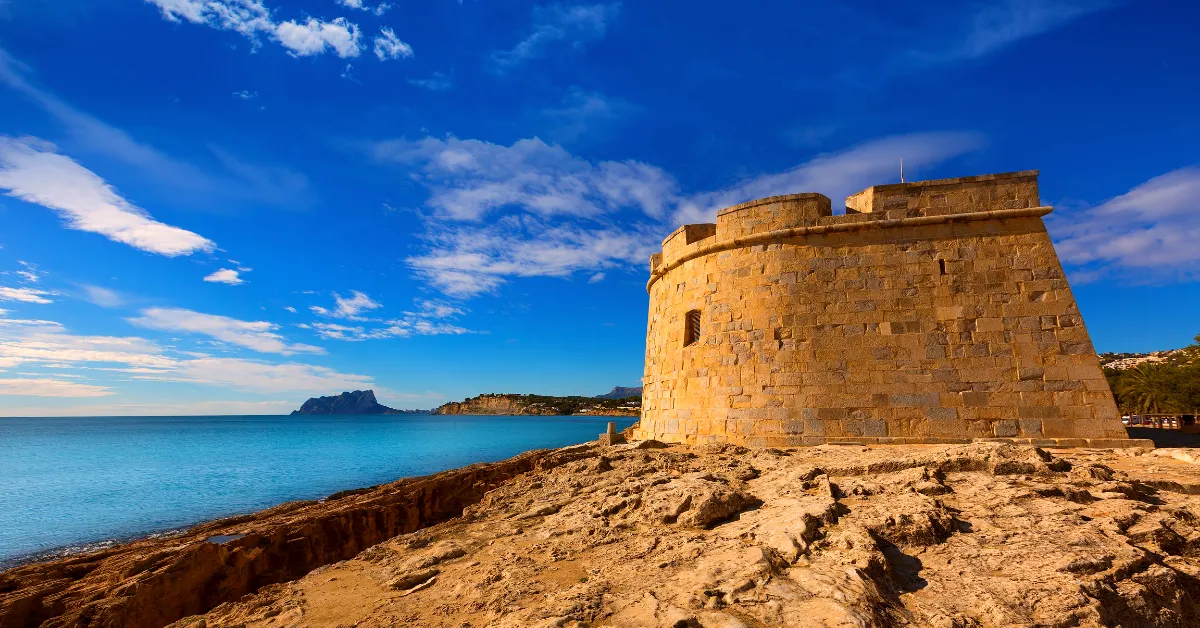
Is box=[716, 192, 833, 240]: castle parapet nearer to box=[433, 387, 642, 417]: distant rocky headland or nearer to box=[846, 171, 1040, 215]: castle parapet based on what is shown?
box=[846, 171, 1040, 215]: castle parapet

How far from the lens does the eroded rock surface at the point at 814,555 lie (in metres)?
3.45

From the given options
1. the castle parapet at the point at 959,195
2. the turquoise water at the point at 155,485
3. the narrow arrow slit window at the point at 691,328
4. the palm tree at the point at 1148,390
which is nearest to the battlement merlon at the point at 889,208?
the castle parapet at the point at 959,195

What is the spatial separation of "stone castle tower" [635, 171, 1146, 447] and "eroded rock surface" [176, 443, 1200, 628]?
1.69 metres

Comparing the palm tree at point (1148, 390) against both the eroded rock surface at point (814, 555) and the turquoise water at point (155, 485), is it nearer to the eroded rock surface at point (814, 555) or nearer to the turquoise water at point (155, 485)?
the eroded rock surface at point (814, 555)

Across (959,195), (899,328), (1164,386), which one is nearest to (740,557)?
(899,328)

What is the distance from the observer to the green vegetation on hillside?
22.9 m

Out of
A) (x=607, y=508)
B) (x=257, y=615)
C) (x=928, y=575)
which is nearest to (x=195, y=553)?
(x=257, y=615)

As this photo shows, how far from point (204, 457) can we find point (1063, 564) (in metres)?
46.7

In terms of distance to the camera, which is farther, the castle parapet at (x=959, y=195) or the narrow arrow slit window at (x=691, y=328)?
the narrow arrow slit window at (x=691, y=328)

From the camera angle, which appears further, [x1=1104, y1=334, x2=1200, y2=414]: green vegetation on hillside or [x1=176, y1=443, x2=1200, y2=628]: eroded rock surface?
[x1=1104, y1=334, x2=1200, y2=414]: green vegetation on hillside

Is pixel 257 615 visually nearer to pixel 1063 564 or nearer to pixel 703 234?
pixel 1063 564

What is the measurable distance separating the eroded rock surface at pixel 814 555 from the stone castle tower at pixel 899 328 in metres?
1.69

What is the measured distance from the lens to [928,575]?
3826 mm

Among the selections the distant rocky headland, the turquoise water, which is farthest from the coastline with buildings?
the distant rocky headland
